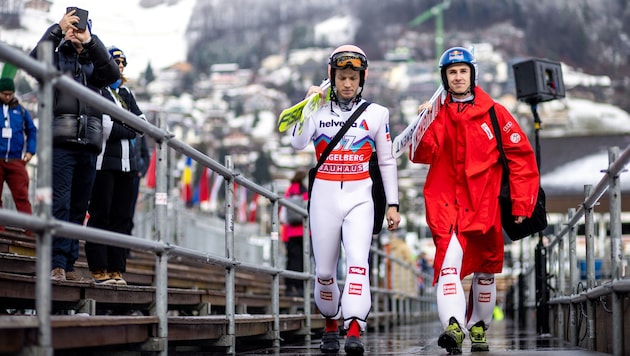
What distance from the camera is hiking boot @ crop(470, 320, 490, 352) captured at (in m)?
7.23

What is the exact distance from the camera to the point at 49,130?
4.17 m

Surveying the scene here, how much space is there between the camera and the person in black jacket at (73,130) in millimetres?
6762

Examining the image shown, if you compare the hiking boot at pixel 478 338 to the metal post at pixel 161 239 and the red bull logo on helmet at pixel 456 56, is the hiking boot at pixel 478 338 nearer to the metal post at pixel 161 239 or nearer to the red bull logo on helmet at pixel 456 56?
the red bull logo on helmet at pixel 456 56

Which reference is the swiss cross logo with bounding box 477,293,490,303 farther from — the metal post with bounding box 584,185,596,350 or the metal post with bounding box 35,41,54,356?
the metal post with bounding box 35,41,54,356

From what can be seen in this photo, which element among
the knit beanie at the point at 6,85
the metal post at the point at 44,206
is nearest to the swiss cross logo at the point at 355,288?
the metal post at the point at 44,206

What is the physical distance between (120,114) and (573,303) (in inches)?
195

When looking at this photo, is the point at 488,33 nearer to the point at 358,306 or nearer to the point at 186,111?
the point at 186,111

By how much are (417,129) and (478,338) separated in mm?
1438

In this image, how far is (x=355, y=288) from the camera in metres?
6.86

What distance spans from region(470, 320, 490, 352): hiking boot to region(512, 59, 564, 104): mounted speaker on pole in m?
5.97

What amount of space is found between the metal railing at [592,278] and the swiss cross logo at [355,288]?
1427 mm

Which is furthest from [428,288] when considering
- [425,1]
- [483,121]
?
[425,1]

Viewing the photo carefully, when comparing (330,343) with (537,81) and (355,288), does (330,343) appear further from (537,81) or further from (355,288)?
(537,81)

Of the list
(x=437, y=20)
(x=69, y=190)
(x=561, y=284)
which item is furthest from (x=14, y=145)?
(x=437, y=20)
